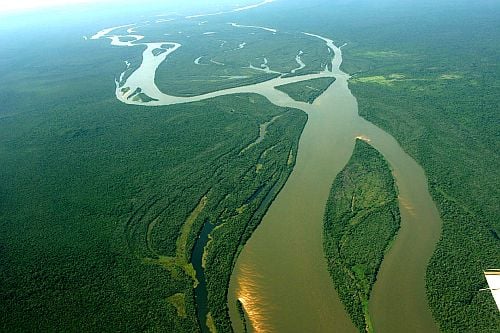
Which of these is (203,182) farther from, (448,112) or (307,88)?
(448,112)

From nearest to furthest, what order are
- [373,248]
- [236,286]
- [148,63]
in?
[236,286]
[373,248]
[148,63]

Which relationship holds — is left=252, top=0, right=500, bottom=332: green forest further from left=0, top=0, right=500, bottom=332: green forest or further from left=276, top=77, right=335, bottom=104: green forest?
left=276, top=77, right=335, bottom=104: green forest

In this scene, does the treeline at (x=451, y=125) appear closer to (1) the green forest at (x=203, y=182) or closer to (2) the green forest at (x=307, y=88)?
(1) the green forest at (x=203, y=182)

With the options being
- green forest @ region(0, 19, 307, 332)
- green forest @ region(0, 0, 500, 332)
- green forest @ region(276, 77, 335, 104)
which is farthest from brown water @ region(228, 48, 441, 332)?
green forest @ region(276, 77, 335, 104)

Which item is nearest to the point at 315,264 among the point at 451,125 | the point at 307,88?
the point at 451,125

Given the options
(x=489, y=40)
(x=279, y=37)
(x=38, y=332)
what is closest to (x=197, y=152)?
(x=38, y=332)

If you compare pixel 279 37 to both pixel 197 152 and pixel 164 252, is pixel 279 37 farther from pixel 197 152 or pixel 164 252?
pixel 164 252
